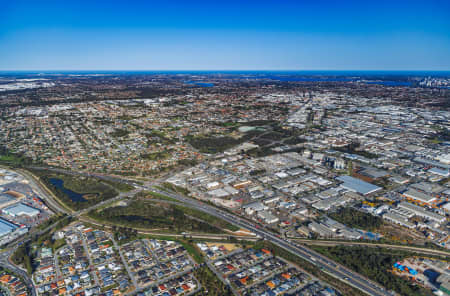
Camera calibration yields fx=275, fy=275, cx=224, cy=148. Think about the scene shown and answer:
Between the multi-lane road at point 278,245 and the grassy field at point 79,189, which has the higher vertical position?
the grassy field at point 79,189

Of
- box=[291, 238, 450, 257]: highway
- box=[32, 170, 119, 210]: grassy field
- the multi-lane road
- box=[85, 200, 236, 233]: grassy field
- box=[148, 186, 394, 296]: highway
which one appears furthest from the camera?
box=[32, 170, 119, 210]: grassy field

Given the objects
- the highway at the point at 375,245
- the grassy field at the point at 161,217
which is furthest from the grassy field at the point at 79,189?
the highway at the point at 375,245

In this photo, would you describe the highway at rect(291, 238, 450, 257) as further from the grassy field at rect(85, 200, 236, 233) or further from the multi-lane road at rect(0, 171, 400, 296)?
the grassy field at rect(85, 200, 236, 233)

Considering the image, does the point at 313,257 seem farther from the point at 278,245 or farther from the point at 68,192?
the point at 68,192

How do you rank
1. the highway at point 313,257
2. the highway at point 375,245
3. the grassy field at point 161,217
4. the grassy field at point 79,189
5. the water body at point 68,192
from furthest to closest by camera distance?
the water body at point 68,192 < the grassy field at point 79,189 < the grassy field at point 161,217 < the highway at point 375,245 < the highway at point 313,257

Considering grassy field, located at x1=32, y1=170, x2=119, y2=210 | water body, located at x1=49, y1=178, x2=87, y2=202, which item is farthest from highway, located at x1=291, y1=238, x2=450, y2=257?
water body, located at x1=49, y1=178, x2=87, y2=202

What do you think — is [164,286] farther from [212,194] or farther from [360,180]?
[360,180]

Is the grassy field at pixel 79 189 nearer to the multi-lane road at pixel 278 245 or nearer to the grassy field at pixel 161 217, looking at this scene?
the multi-lane road at pixel 278 245
